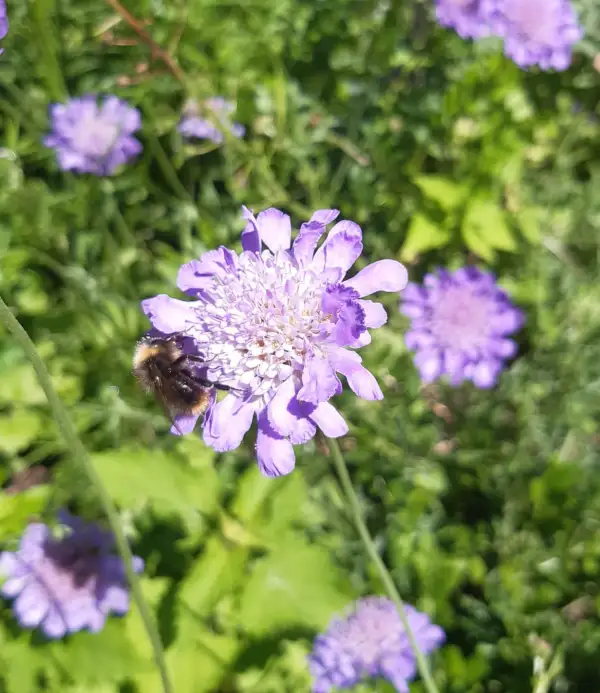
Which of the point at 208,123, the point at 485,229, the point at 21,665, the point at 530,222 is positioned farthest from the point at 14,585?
the point at 530,222

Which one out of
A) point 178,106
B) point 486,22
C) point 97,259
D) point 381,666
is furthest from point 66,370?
point 486,22

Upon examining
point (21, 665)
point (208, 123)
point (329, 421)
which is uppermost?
point (329, 421)

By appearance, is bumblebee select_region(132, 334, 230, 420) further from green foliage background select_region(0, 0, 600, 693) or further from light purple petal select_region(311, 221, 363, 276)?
green foliage background select_region(0, 0, 600, 693)

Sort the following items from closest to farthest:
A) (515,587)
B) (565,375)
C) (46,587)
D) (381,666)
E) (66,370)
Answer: (381,666)
(46,587)
(515,587)
(565,375)
(66,370)

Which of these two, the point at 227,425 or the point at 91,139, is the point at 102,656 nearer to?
the point at 227,425

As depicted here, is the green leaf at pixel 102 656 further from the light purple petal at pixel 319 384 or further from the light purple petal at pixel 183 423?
the light purple petal at pixel 319 384

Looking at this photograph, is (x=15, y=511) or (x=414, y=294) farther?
(x=414, y=294)

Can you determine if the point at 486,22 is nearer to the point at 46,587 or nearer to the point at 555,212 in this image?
the point at 555,212
